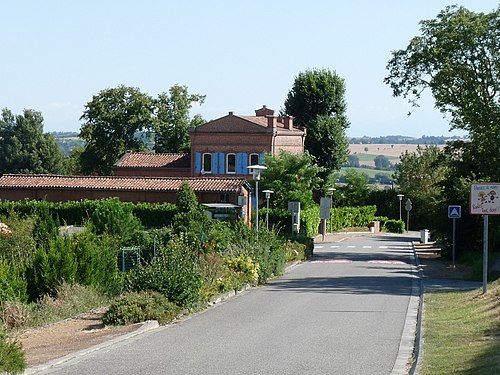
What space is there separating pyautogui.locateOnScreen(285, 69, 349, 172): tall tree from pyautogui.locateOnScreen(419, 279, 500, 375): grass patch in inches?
2704

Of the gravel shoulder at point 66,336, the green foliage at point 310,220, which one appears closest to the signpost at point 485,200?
the gravel shoulder at point 66,336

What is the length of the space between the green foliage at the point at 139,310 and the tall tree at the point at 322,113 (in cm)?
7499

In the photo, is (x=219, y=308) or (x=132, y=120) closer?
(x=219, y=308)

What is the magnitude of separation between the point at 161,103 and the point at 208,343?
8521 cm

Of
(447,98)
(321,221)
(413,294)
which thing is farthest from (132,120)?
(413,294)

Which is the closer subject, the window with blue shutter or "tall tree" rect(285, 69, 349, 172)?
the window with blue shutter

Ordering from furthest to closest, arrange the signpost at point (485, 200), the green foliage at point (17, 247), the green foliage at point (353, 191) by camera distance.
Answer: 1. the green foliage at point (353, 191)
2. the green foliage at point (17, 247)
3. the signpost at point (485, 200)

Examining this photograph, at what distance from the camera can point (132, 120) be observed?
98.5 meters

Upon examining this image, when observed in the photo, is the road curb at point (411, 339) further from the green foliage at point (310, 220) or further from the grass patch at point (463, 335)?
the green foliage at point (310, 220)

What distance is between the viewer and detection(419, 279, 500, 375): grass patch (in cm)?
1308

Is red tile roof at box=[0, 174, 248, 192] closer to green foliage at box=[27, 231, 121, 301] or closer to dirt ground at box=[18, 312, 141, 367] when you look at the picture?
green foliage at box=[27, 231, 121, 301]

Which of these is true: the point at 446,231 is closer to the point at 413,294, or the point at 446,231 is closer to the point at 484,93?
the point at 484,93

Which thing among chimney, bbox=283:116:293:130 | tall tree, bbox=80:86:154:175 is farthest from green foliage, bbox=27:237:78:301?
tall tree, bbox=80:86:154:175

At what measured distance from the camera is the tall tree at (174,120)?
10056 cm
